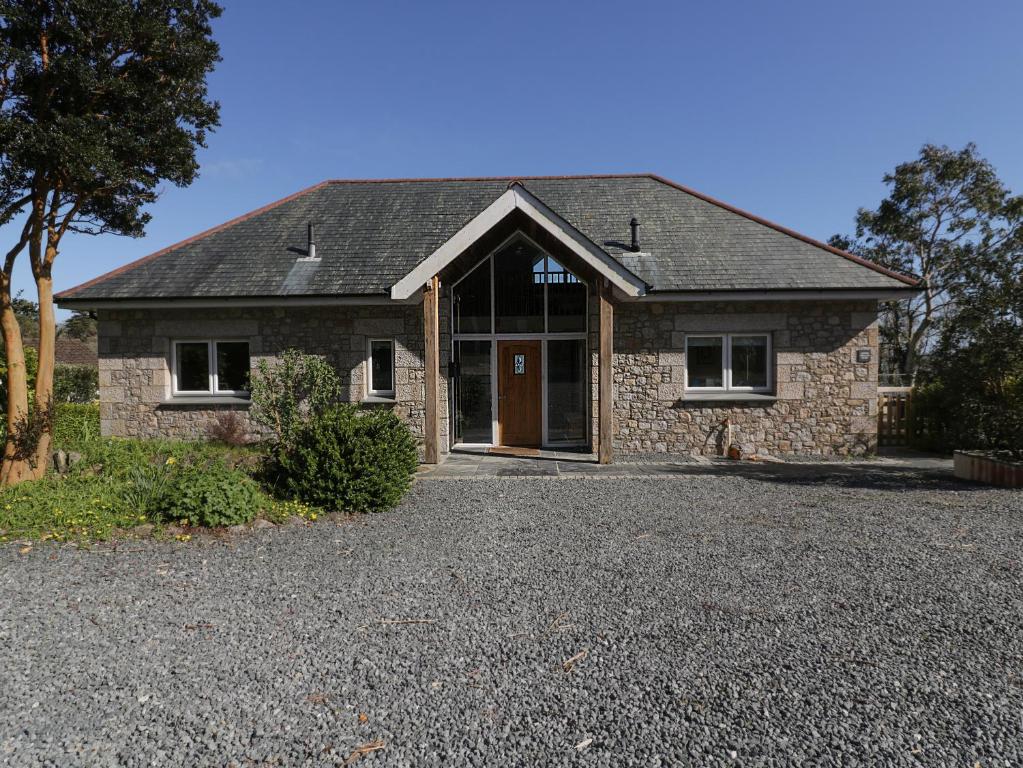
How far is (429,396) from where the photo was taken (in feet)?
32.4

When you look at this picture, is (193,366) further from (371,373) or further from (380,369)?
(380,369)

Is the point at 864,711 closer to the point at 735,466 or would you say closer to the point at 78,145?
the point at 735,466

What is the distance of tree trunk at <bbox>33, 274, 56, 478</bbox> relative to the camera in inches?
292

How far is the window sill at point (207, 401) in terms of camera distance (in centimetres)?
1166

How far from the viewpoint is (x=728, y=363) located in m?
11.5

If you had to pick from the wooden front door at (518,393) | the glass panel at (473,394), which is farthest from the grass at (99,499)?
the wooden front door at (518,393)

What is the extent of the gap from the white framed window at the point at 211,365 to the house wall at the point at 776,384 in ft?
26.0

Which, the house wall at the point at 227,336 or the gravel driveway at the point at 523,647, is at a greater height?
the house wall at the point at 227,336

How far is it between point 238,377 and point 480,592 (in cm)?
950

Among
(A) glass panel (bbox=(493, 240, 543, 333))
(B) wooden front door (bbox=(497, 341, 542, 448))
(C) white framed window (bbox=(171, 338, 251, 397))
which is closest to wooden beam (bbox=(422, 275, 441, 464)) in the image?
(A) glass panel (bbox=(493, 240, 543, 333))

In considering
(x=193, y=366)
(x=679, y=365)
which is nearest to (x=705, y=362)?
(x=679, y=365)

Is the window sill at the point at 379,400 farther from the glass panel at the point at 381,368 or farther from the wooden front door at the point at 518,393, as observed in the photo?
the wooden front door at the point at 518,393

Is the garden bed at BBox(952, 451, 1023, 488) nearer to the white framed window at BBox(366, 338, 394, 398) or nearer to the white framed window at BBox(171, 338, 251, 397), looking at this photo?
the white framed window at BBox(366, 338, 394, 398)

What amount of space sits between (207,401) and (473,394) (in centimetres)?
557
